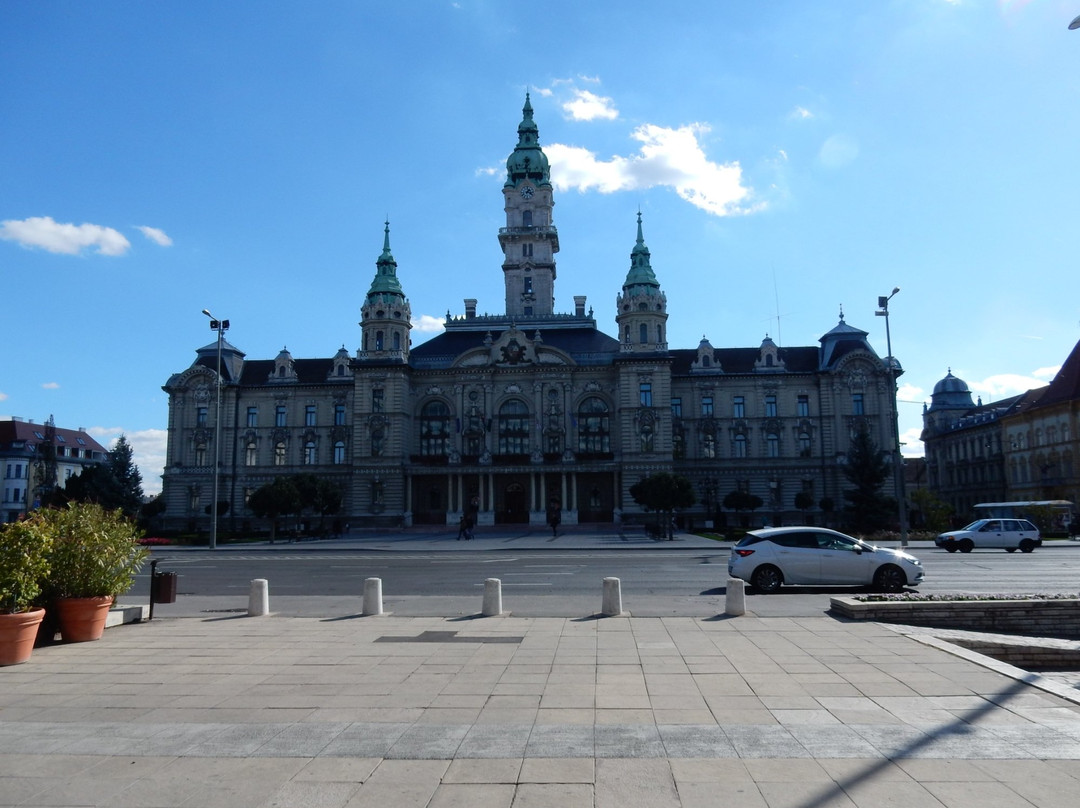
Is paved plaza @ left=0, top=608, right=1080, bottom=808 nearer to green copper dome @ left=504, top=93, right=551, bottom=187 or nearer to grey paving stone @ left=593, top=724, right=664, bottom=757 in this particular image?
grey paving stone @ left=593, top=724, right=664, bottom=757

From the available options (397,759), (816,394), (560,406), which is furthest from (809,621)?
(816,394)

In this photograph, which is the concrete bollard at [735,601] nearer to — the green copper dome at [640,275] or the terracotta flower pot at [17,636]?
the terracotta flower pot at [17,636]

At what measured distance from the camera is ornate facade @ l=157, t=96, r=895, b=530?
235 ft

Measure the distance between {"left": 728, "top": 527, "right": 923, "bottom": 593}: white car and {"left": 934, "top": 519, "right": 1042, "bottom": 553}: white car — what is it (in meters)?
22.7

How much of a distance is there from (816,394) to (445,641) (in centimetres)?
6753

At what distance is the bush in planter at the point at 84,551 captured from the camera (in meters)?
13.2

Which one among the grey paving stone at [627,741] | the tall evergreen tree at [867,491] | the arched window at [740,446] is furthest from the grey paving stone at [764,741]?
the arched window at [740,446]

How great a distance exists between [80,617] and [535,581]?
13141mm

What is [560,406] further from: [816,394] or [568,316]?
[816,394]

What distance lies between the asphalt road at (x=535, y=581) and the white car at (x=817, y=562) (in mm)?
496

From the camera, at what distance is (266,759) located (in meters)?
7.33

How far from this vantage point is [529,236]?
86.8m

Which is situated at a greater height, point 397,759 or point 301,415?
point 301,415

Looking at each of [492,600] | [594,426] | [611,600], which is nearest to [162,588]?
[492,600]
